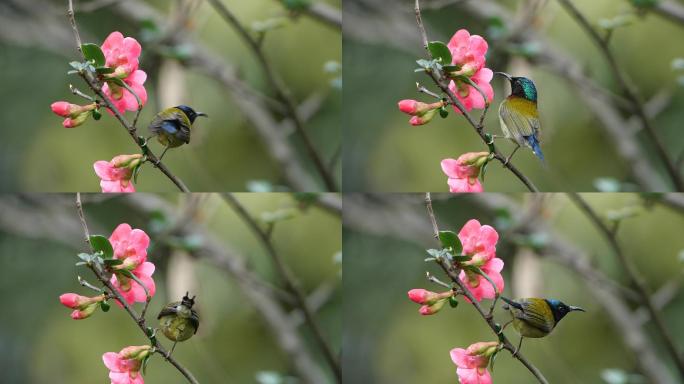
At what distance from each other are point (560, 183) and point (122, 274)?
3.73 feet

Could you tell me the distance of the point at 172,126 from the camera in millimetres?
2615

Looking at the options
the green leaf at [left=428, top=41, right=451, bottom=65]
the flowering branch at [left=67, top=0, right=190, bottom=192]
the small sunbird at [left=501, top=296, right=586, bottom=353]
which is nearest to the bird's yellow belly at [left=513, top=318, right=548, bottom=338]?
the small sunbird at [left=501, top=296, right=586, bottom=353]

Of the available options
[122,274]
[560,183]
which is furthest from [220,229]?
[560,183]

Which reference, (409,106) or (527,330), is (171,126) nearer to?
(409,106)

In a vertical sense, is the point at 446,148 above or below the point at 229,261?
above

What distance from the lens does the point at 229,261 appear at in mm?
2682

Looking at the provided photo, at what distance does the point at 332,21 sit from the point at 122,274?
0.85 metres

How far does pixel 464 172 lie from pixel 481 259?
0.23m

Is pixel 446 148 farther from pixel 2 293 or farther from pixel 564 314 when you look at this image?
pixel 2 293

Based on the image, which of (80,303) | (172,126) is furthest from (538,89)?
(80,303)

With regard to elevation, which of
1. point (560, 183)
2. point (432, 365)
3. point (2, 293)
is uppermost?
point (560, 183)

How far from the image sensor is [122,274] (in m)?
2.55

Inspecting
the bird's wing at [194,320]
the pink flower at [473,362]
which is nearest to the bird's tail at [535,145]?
the pink flower at [473,362]

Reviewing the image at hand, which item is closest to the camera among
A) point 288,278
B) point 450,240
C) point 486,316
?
point 486,316
